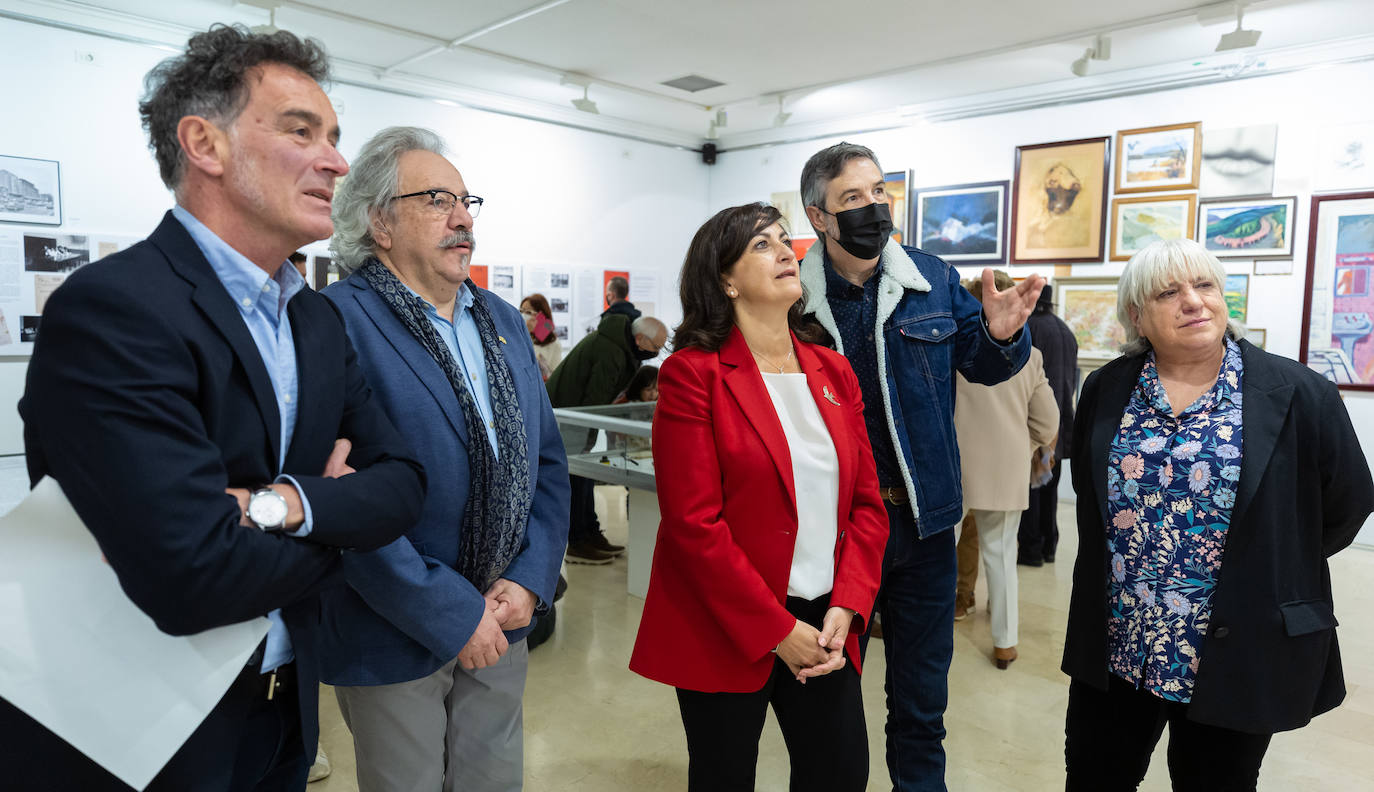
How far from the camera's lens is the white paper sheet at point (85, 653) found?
3.42 feet

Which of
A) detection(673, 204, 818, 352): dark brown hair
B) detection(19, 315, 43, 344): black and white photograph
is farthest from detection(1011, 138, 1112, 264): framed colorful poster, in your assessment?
detection(19, 315, 43, 344): black and white photograph

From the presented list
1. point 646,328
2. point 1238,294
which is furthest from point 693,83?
point 1238,294

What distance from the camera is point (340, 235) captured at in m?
1.85

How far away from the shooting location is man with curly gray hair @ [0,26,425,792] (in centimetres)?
101

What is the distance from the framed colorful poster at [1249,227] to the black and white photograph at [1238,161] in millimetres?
98

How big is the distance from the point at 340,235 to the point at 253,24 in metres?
5.48

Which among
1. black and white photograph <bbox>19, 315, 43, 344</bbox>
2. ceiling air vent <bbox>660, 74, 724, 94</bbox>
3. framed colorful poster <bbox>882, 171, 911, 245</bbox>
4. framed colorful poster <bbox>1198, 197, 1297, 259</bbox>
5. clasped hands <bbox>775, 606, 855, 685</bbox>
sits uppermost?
ceiling air vent <bbox>660, 74, 724, 94</bbox>

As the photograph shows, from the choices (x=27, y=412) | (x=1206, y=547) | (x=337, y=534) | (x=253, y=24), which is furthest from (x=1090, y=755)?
(x=253, y=24)

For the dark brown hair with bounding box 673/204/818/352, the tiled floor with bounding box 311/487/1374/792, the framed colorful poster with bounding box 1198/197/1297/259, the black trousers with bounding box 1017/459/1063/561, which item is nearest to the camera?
the dark brown hair with bounding box 673/204/818/352

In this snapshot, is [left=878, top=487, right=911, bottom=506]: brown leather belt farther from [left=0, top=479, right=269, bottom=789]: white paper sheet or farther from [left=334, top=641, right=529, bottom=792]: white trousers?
[left=0, top=479, right=269, bottom=789]: white paper sheet

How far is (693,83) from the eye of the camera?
25.0ft

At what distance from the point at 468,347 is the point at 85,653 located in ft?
3.15

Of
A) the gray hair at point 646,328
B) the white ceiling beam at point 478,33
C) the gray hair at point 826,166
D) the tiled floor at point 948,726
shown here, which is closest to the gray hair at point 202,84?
the gray hair at point 826,166

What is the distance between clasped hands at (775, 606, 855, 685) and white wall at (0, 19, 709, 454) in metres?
5.22
